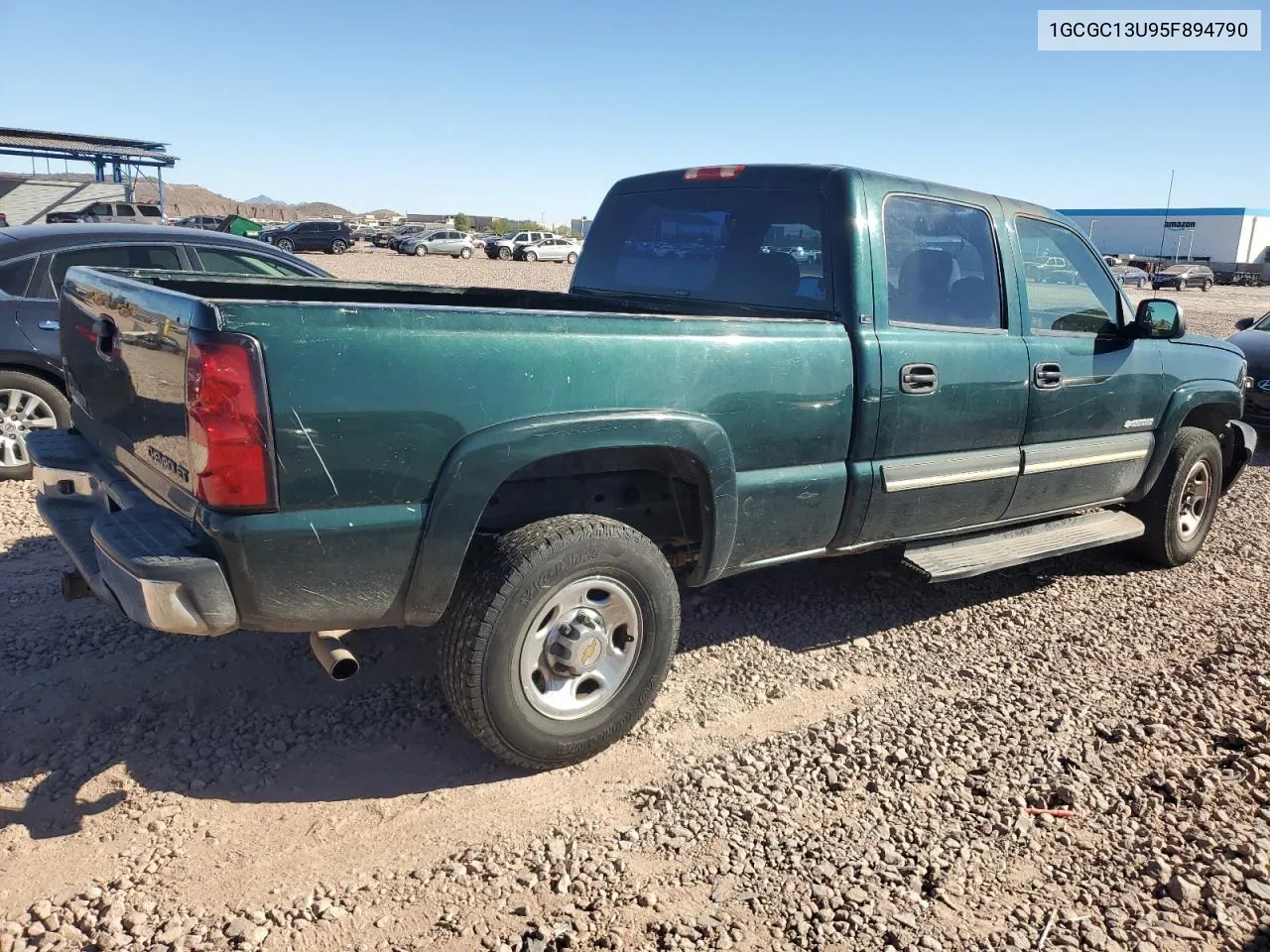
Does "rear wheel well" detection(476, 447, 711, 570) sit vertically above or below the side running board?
above

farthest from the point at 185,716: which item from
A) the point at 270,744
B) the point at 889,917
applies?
the point at 889,917

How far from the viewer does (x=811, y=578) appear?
5168 millimetres

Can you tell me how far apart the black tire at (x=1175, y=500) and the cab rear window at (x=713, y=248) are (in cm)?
274

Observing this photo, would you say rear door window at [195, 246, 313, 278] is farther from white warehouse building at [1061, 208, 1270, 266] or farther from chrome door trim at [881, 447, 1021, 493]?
white warehouse building at [1061, 208, 1270, 266]

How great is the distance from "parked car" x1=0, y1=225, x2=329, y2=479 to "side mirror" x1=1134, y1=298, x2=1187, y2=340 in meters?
5.18

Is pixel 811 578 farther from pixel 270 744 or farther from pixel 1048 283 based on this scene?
pixel 270 744

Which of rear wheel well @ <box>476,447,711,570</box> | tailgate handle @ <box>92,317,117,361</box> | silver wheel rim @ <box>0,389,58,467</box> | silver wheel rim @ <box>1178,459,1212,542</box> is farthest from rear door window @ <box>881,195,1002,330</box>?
silver wheel rim @ <box>0,389,58,467</box>

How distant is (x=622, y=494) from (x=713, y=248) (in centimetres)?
139

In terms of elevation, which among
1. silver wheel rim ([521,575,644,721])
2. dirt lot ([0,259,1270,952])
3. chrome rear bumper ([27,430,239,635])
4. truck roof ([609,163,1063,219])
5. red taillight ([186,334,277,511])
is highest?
truck roof ([609,163,1063,219])

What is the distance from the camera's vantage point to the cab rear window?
13.1 feet

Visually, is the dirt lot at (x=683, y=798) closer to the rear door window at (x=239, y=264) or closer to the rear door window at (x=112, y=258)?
the rear door window at (x=112, y=258)

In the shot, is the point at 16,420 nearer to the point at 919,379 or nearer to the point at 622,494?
the point at 622,494

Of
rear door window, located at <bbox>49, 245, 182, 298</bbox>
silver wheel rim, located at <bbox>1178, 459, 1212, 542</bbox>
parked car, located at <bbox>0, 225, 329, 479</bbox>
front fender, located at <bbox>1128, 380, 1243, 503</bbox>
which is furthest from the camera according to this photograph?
rear door window, located at <bbox>49, 245, 182, 298</bbox>

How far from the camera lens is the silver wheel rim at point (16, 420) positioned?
6277mm
